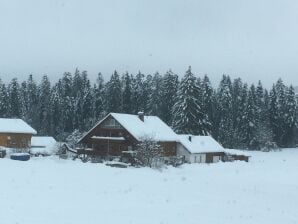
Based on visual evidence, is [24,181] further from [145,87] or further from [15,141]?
[145,87]

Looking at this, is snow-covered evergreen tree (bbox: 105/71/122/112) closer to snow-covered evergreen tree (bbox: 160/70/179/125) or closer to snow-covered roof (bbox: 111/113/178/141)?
snow-covered evergreen tree (bbox: 160/70/179/125)

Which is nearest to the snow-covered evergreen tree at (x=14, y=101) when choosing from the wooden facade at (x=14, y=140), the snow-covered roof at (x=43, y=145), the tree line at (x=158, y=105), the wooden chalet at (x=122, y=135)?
the tree line at (x=158, y=105)

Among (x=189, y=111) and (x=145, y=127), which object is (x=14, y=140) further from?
(x=189, y=111)

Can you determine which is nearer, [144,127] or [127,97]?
[144,127]

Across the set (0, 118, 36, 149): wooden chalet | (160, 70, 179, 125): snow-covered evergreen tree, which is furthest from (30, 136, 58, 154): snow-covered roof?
(160, 70, 179, 125): snow-covered evergreen tree

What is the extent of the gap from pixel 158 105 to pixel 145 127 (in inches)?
1165

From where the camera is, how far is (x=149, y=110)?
94.9 m

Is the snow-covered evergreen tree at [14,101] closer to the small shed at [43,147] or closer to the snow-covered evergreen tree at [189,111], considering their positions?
the small shed at [43,147]

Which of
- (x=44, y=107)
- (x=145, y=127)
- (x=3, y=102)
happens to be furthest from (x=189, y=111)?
(x=3, y=102)

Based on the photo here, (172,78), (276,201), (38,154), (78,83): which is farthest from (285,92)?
(276,201)

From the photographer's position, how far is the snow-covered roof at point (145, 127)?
60250mm

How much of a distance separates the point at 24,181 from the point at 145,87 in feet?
262

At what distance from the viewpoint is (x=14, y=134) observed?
6631cm

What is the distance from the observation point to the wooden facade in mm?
65125
